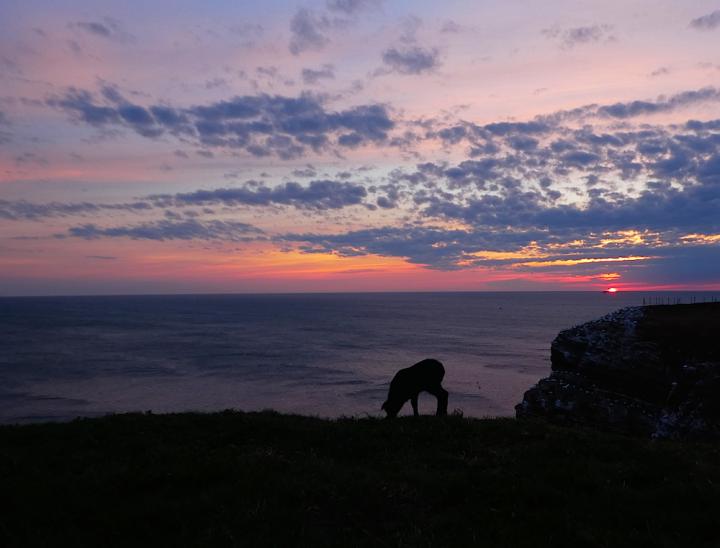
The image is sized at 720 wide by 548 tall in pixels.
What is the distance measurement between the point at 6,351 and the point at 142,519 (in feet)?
387

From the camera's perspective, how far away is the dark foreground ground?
7.80m

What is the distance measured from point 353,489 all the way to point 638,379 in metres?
29.3

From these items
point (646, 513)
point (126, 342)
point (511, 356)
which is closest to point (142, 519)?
point (646, 513)

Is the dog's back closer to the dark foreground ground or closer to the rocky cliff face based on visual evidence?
the dark foreground ground

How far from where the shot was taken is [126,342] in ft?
401

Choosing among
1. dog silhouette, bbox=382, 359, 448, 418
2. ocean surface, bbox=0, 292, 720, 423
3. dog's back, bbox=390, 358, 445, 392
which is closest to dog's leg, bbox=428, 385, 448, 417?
dog silhouette, bbox=382, 359, 448, 418

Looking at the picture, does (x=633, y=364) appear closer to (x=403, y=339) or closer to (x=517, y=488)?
(x=517, y=488)

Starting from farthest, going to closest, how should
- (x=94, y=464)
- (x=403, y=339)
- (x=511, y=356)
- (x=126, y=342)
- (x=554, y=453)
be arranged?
(x=403, y=339) < (x=126, y=342) < (x=511, y=356) < (x=554, y=453) < (x=94, y=464)

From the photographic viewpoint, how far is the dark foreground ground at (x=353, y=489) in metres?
7.80

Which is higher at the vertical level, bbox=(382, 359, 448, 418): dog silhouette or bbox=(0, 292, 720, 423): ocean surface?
bbox=(382, 359, 448, 418): dog silhouette

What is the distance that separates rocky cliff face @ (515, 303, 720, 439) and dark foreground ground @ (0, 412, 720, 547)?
16007 millimetres

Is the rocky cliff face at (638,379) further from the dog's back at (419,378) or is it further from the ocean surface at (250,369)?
the ocean surface at (250,369)

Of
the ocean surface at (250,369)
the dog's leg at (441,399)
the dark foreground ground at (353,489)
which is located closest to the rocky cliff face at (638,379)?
the dog's leg at (441,399)

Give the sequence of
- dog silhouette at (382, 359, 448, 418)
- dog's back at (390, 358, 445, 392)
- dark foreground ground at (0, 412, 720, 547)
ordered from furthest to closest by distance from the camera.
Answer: dog's back at (390, 358, 445, 392)
dog silhouette at (382, 359, 448, 418)
dark foreground ground at (0, 412, 720, 547)
